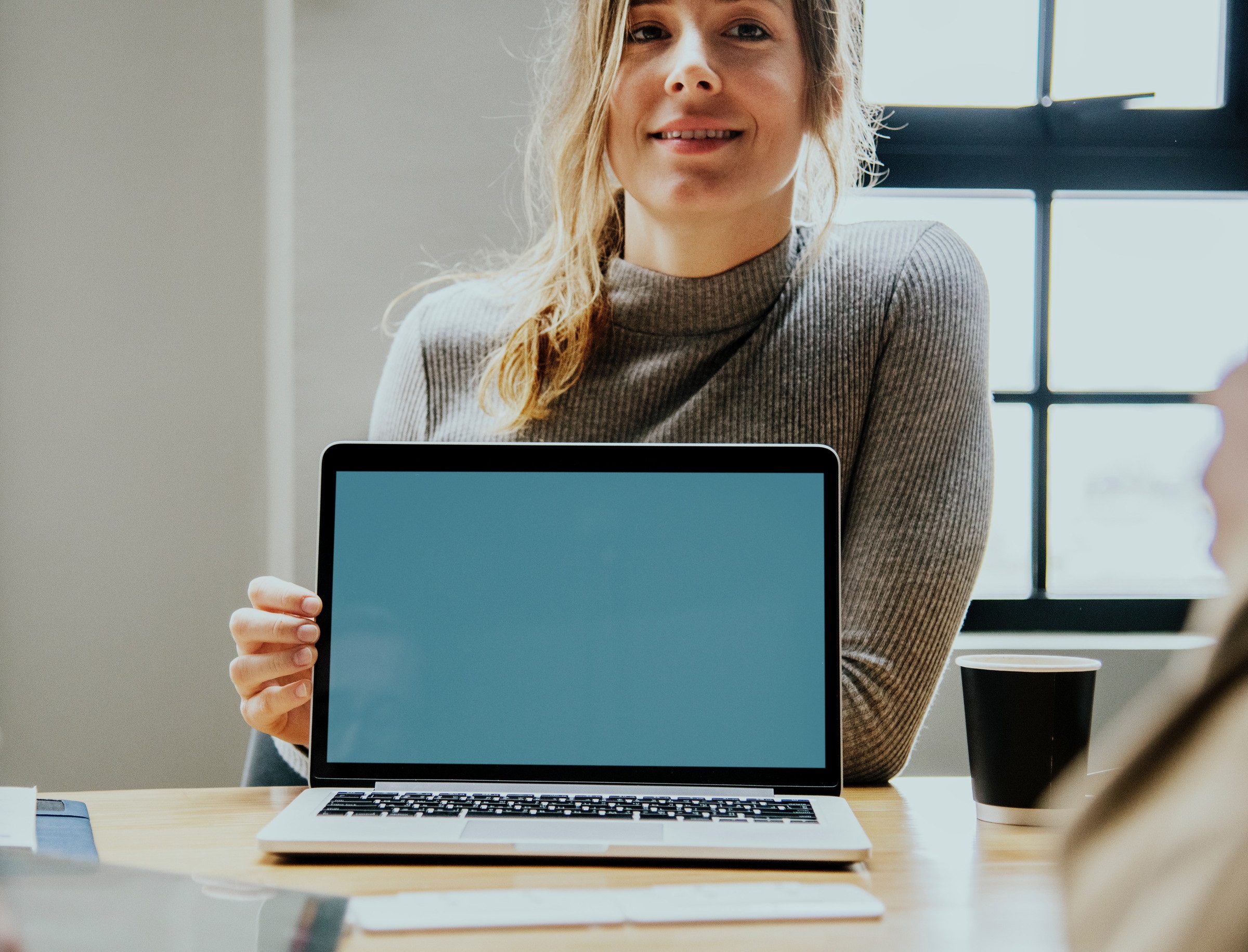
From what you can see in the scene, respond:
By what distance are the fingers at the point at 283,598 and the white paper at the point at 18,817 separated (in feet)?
0.58

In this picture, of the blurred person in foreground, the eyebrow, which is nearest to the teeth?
the eyebrow

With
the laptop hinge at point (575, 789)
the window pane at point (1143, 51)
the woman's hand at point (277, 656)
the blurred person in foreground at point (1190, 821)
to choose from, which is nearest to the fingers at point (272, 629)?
the woman's hand at point (277, 656)

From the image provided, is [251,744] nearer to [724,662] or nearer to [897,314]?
[724,662]

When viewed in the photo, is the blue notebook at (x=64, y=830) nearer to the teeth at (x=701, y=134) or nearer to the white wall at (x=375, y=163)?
the teeth at (x=701, y=134)

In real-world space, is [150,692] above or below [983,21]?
below

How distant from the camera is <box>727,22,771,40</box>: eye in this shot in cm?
100

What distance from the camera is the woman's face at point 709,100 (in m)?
0.98

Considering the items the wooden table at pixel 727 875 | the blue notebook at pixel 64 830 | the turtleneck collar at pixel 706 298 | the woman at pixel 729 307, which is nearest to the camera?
the wooden table at pixel 727 875

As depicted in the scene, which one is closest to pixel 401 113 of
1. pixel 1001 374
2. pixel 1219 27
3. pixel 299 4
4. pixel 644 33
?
pixel 299 4

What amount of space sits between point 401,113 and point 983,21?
3.31 ft

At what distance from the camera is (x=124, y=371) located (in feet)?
5.08

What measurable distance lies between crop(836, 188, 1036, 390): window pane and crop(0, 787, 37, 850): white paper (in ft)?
4.95

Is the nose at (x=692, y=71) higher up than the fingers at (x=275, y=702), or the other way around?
the nose at (x=692, y=71)

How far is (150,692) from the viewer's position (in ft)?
5.16
